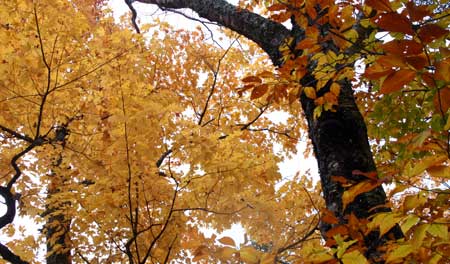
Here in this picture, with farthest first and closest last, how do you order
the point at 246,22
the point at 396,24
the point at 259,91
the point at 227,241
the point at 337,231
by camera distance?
the point at 246,22
the point at 259,91
the point at 337,231
the point at 227,241
the point at 396,24

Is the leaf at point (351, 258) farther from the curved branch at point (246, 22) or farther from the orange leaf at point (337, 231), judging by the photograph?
the curved branch at point (246, 22)

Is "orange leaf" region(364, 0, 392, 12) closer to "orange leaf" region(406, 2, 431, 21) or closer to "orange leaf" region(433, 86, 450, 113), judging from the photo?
"orange leaf" region(406, 2, 431, 21)

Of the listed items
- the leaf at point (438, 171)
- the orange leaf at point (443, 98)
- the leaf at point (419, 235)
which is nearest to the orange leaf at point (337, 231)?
the leaf at point (419, 235)

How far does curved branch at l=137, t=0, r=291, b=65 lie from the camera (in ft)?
11.3

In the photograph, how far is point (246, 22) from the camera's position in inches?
150

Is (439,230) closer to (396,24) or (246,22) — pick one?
(396,24)

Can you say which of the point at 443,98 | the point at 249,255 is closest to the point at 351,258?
the point at 249,255

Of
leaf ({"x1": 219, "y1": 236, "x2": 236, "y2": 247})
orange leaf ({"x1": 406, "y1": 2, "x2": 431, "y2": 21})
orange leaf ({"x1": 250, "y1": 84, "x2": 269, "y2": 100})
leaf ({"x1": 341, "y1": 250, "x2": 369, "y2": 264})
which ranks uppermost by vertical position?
orange leaf ({"x1": 250, "y1": 84, "x2": 269, "y2": 100})

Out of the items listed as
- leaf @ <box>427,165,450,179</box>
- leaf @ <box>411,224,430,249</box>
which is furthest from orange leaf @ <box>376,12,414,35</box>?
leaf @ <box>411,224,430,249</box>

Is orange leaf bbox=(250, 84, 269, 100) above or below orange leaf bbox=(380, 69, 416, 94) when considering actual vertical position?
above

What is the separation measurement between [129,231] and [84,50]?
1791 millimetres

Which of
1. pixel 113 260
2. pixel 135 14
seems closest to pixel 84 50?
pixel 113 260

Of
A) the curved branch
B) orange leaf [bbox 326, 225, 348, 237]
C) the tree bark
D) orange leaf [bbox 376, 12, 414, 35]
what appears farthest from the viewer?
the curved branch

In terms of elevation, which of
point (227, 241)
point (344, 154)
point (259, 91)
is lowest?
point (227, 241)
